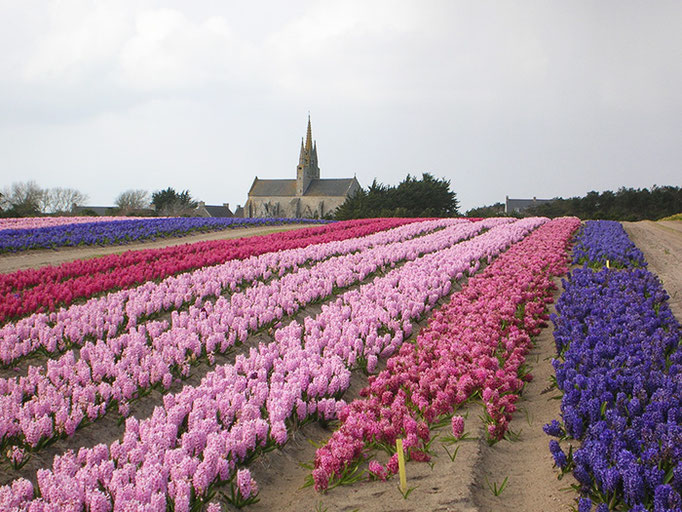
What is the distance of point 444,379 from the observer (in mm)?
5793

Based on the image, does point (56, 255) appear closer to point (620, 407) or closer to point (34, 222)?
point (34, 222)

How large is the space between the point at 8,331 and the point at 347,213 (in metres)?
44.0

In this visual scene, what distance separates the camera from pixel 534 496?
13.6 feet

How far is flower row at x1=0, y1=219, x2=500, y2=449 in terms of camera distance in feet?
16.8

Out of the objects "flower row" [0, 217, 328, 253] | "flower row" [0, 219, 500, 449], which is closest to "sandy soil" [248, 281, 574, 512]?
"flower row" [0, 219, 500, 449]

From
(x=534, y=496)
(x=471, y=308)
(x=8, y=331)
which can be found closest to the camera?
(x=534, y=496)

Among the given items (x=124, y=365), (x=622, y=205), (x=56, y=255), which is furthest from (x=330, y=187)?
(x=124, y=365)

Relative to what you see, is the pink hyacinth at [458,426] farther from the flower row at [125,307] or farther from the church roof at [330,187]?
the church roof at [330,187]

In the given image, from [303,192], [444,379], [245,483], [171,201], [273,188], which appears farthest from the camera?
[273,188]

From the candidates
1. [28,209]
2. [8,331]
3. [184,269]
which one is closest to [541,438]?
[8,331]

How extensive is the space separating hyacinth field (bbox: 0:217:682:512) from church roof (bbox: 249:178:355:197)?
9285cm

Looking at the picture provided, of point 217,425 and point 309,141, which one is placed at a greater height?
point 309,141

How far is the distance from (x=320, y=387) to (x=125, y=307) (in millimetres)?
5405

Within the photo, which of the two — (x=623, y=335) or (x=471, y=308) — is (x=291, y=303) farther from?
(x=623, y=335)
